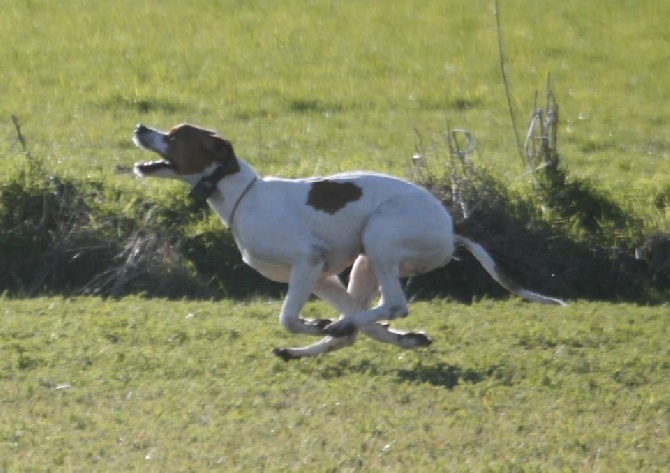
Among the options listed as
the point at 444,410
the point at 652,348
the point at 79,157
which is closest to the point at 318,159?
the point at 79,157

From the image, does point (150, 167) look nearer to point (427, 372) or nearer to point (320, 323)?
point (320, 323)

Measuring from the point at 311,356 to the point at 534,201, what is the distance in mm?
4083

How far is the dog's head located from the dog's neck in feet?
0.12

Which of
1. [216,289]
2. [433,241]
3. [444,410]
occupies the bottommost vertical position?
[216,289]

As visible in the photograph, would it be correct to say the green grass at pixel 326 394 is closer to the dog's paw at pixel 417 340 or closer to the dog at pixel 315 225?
the dog's paw at pixel 417 340

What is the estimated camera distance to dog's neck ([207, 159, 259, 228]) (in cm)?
764

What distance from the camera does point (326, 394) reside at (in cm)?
697

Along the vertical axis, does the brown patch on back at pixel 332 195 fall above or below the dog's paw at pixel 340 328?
above

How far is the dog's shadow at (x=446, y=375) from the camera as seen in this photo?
724 centimetres

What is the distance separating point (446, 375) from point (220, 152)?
5.39ft

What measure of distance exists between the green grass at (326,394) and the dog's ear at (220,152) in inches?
38.9

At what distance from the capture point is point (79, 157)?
1297cm

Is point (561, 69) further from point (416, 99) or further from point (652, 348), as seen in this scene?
point (652, 348)

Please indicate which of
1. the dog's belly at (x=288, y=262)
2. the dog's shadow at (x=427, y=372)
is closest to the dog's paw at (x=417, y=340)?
the dog's shadow at (x=427, y=372)
